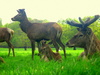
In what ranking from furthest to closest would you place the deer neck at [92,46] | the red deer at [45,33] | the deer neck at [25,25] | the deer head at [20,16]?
the deer head at [20,16] → the deer neck at [25,25] → the red deer at [45,33] → the deer neck at [92,46]

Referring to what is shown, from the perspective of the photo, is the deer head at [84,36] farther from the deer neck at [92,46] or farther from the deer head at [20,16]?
the deer head at [20,16]

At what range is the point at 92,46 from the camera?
623cm

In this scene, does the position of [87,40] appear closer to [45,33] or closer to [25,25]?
[45,33]

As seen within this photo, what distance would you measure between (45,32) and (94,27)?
30.6 meters

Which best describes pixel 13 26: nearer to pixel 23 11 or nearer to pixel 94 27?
pixel 94 27

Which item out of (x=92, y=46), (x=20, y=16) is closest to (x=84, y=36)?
(x=92, y=46)

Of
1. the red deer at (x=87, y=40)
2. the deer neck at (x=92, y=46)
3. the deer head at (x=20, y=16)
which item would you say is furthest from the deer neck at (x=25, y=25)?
the deer neck at (x=92, y=46)

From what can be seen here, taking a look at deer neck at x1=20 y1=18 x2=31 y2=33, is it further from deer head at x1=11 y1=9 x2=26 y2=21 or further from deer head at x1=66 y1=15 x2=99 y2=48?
deer head at x1=66 y1=15 x2=99 y2=48

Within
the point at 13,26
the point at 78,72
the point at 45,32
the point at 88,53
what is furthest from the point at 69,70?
the point at 13,26

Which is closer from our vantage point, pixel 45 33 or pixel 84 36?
pixel 84 36

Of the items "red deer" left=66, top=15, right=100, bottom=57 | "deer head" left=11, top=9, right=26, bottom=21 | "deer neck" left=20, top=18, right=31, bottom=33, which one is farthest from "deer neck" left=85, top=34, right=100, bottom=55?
"deer head" left=11, top=9, right=26, bottom=21

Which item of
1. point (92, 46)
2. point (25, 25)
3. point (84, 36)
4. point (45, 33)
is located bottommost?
point (92, 46)

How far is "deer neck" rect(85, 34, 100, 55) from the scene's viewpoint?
6.12 m

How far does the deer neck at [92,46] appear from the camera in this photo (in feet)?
20.1
